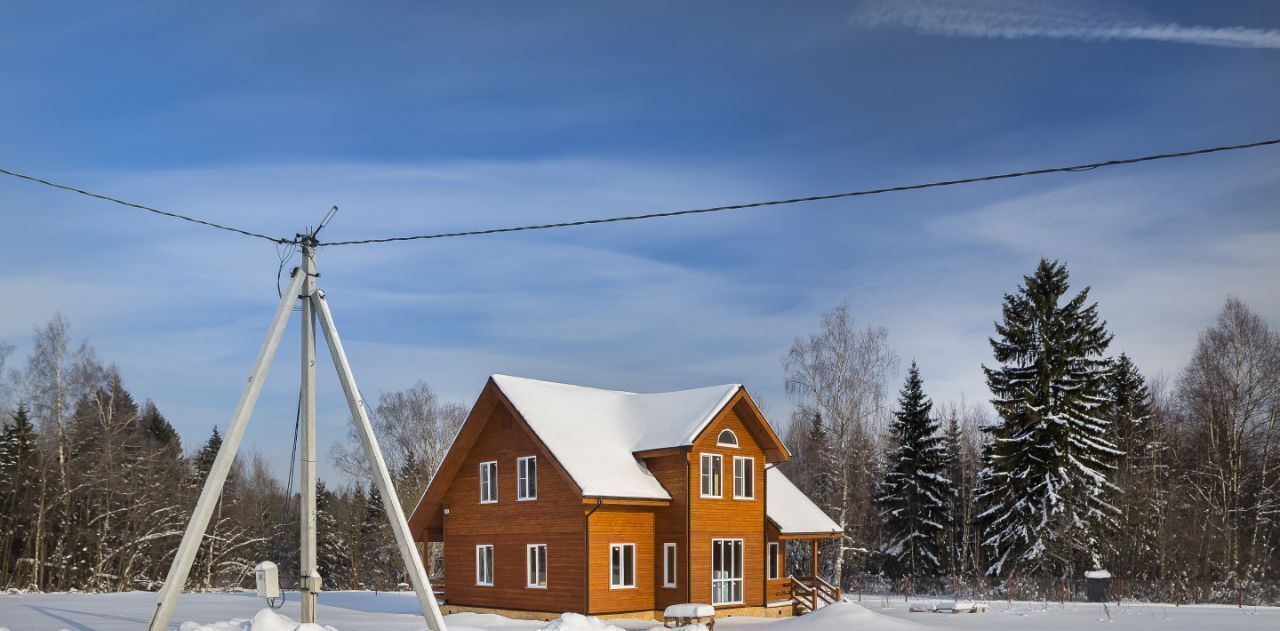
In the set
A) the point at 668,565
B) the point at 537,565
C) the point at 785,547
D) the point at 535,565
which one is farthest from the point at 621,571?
the point at 785,547

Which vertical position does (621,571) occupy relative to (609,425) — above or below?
below

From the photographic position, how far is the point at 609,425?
30.6 metres

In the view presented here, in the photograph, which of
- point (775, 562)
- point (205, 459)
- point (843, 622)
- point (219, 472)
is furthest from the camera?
point (205, 459)

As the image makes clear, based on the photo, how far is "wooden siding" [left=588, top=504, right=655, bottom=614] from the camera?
86.3 ft

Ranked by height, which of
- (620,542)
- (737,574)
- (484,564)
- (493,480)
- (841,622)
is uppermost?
(493,480)

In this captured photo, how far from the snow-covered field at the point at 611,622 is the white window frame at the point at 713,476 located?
3.62 m

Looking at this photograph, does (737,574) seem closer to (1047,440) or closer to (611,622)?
(611,622)

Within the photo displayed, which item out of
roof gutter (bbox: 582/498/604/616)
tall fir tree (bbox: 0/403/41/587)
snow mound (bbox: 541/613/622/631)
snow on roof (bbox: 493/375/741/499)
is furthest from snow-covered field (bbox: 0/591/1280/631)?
tall fir tree (bbox: 0/403/41/587)

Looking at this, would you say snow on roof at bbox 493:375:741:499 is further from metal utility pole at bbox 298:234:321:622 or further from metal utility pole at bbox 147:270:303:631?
metal utility pole at bbox 147:270:303:631

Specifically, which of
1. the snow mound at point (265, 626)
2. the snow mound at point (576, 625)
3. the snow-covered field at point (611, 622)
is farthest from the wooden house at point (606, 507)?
the snow mound at point (265, 626)

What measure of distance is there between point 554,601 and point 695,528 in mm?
4406

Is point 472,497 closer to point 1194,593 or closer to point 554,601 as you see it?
point 554,601

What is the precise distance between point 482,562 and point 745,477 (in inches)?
329

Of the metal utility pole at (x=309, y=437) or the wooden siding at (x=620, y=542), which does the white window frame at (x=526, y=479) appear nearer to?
the wooden siding at (x=620, y=542)
